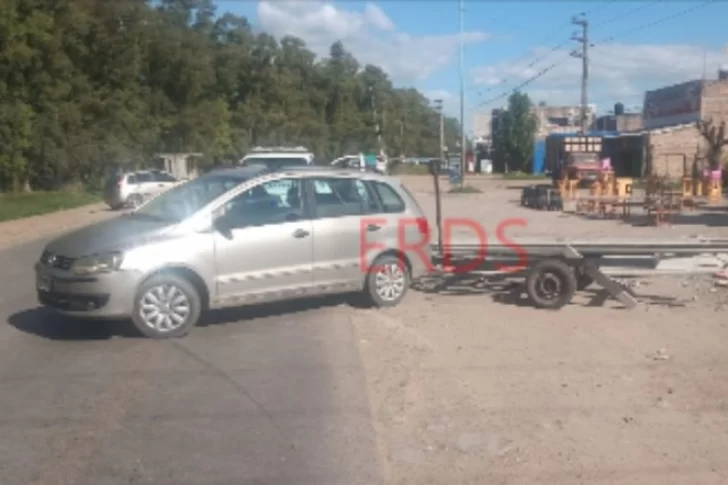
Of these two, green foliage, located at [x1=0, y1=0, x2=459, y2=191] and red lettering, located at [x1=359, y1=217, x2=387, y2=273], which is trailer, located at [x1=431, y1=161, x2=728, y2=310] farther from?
green foliage, located at [x1=0, y1=0, x2=459, y2=191]

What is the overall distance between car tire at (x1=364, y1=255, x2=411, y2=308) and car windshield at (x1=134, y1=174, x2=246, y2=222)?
78.6 inches

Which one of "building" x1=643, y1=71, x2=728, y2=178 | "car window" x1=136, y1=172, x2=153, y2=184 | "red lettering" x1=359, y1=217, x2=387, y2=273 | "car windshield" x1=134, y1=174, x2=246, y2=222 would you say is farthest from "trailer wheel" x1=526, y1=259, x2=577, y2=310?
"building" x1=643, y1=71, x2=728, y2=178

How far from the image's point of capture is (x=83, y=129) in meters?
44.2

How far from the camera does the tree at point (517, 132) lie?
75688 millimetres

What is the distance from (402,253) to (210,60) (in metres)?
55.6

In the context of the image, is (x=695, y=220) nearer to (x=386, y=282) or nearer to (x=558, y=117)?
(x=386, y=282)

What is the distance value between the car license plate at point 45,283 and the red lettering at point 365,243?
135 inches

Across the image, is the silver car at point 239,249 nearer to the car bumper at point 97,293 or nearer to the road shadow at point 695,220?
the car bumper at point 97,293

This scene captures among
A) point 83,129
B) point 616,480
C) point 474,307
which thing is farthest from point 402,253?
point 83,129

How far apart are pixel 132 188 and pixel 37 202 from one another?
15.4ft

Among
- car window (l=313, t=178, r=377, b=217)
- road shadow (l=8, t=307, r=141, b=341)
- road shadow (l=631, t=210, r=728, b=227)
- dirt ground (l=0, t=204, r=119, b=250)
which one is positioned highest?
→ car window (l=313, t=178, r=377, b=217)

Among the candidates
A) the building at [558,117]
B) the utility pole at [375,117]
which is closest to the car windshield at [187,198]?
the utility pole at [375,117]

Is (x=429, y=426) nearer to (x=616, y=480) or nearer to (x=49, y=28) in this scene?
(x=616, y=480)

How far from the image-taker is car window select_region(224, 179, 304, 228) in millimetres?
9430
